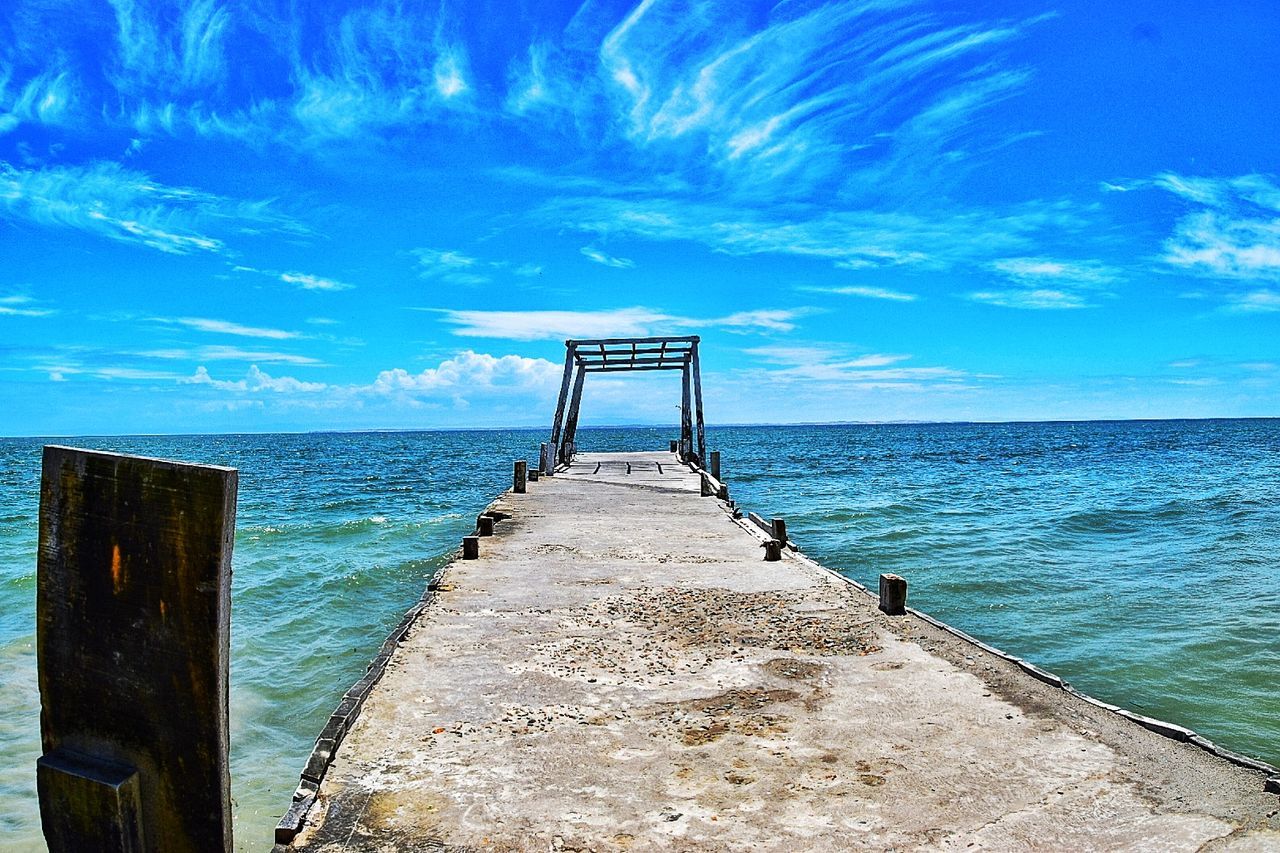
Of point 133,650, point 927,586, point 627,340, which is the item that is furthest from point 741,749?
point 627,340

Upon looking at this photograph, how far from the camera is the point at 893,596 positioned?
780 centimetres

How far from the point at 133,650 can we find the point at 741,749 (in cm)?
323

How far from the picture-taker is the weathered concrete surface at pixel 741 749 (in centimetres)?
392

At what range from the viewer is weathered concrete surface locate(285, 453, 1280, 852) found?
3920mm

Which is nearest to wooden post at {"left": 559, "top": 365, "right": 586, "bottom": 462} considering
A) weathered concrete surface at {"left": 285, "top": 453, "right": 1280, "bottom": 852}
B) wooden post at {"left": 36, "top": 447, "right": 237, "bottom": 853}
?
weathered concrete surface at {"left": 285, "top": 453, "right": 1280, "bottom": 852}

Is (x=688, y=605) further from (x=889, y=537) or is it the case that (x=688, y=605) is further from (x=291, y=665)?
(x=889, y=537)

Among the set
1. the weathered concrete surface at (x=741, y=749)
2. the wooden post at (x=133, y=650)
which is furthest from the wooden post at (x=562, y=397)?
the wooden post at (x=133, y=650)

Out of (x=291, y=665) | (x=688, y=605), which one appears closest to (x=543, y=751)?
(x=688, y=605)

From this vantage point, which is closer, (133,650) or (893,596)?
(133,650)

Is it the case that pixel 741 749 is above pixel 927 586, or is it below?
above

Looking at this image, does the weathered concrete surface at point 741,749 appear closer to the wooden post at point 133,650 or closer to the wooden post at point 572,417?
the wooden post at point 133,650

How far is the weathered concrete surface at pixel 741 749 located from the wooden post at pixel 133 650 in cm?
92

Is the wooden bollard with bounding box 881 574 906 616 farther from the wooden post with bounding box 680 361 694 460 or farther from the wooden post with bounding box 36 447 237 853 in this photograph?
the wooden post with bounding box 680 361 694 460

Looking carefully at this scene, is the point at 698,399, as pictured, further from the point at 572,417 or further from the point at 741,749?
the point at 741,749
